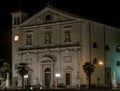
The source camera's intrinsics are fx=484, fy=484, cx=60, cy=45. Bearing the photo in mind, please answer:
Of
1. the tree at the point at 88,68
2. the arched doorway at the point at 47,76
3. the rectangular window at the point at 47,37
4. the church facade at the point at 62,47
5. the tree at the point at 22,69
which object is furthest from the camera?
the rectangular window at the point at 47,37

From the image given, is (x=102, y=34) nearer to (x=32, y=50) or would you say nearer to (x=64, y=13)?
(x=64, y=13)

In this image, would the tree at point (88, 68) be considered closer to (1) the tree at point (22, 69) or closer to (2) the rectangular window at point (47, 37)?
(2) the rectangular window at point (47, 37)

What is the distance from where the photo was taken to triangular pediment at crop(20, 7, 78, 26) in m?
79.2

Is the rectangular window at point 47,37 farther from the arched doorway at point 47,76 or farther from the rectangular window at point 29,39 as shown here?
the arched doorway at point 47,76

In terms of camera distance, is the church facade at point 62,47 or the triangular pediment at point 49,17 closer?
the church facade at point 62,47

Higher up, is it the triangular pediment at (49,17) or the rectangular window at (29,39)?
the triangular pediment at (49,17)

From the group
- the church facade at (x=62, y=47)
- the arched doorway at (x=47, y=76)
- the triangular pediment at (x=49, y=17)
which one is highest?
the triangular pediment at (x=49, y=17)

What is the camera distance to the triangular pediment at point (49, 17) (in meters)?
79.2

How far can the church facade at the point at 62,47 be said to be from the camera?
76875 mm

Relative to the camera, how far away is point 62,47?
3100 inches

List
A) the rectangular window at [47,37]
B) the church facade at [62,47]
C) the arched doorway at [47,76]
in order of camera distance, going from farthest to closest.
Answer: the rectangular window at [47,37]
the arched doorway at [47,76]
the church facade at [62,47]

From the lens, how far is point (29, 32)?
275 ft

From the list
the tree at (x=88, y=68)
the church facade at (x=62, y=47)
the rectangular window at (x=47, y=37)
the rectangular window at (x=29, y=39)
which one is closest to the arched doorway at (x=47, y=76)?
the church facade at (x=62, y=47)

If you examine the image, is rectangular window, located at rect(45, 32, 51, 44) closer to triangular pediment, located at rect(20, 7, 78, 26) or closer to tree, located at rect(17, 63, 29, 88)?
triangular pediment, located at rect(20, 7, 78, 26)
